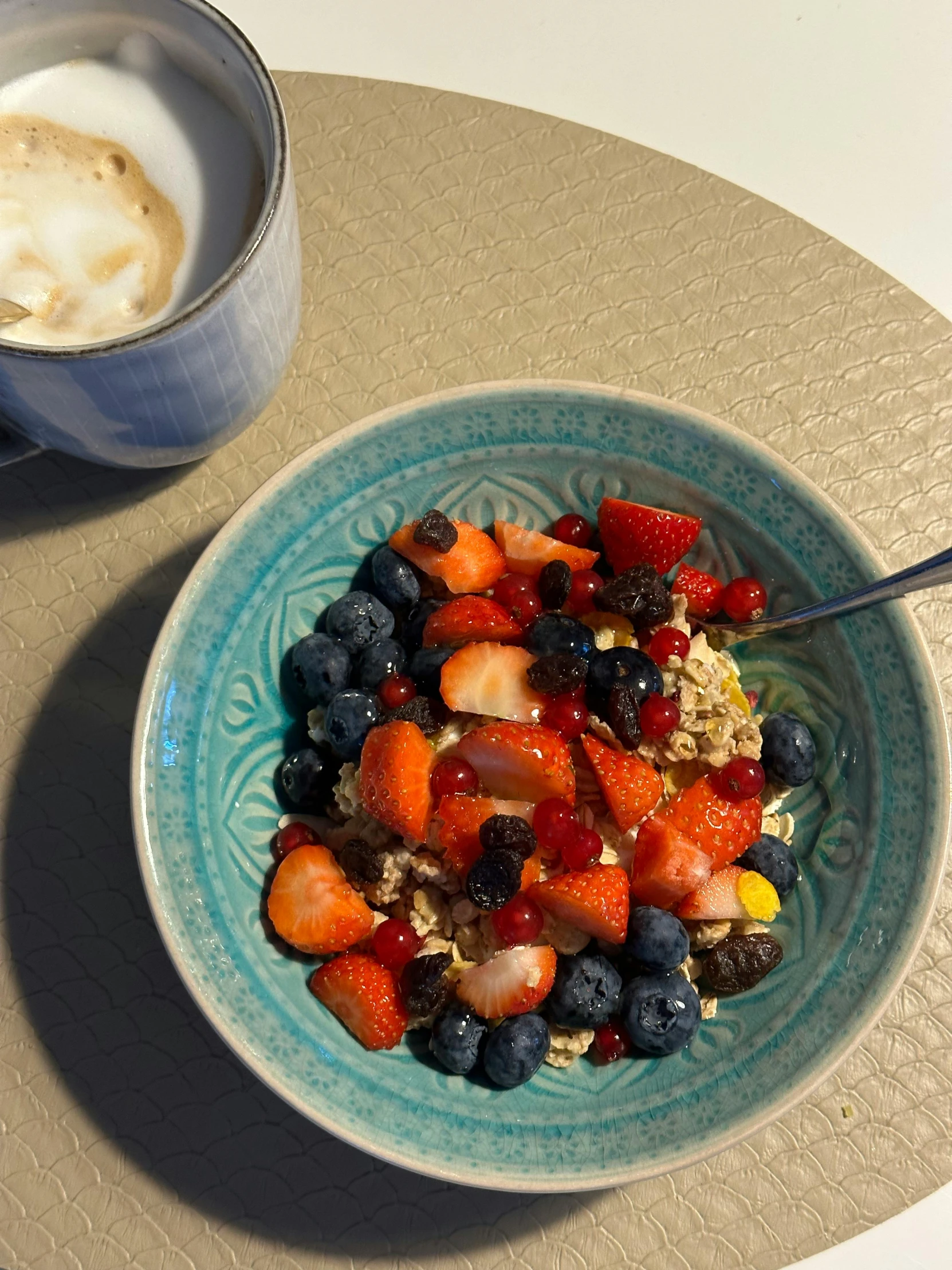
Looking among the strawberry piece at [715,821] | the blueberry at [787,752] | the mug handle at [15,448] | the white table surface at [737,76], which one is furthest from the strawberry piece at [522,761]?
the white table surface at [737,76]

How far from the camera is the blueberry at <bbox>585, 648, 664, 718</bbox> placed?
0.95 m

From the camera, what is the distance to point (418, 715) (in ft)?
3.15

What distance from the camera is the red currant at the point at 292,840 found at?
98cm

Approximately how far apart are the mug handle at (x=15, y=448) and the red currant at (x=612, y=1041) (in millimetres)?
794

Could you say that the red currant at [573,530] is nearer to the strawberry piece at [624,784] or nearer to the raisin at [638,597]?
the raisin at [638,597]

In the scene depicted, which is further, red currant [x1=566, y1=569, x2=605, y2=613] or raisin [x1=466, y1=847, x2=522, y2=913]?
red currant [x1=566, y1=569, x2=605, y2=613]

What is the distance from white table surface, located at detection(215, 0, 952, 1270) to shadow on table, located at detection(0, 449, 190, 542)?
0.60 m

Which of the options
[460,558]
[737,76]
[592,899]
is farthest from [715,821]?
[737,76]

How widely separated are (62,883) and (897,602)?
88 cm

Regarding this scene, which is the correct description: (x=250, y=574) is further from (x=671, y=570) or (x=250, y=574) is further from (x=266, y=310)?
(x=671, y=570)

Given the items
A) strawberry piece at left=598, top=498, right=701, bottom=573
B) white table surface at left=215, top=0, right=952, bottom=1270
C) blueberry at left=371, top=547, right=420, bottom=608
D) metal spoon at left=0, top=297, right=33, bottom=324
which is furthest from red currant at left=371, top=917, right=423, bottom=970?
white table surface at left=215, top=0, right=952, bottom=1270

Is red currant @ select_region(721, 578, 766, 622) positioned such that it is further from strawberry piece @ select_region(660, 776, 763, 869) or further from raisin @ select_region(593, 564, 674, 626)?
strawberry piece @ select_region(660, 776, 763, 869)

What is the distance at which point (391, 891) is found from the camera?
0.94 metres

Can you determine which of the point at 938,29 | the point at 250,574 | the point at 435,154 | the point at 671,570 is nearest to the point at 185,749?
the point at 250,574
